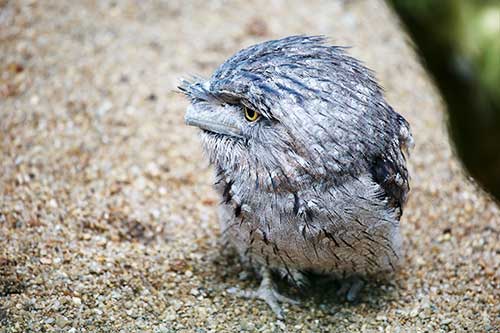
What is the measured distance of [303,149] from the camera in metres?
2.70

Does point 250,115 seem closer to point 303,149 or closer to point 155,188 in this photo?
point 303,149

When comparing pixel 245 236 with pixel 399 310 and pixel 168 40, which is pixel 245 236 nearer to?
pixel 399 310

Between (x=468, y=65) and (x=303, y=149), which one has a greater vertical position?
(x=468, y=65)

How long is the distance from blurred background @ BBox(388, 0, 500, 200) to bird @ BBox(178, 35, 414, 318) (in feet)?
7.68

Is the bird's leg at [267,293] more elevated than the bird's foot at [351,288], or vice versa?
the bird's foot at [351,288]

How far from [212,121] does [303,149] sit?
412 mm

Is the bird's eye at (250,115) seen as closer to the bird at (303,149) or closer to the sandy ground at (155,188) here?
the bird at (303,149)

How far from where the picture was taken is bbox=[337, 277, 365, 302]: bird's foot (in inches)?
132

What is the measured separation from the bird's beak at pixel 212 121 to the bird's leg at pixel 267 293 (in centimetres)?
81

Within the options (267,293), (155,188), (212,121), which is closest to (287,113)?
(212,121)

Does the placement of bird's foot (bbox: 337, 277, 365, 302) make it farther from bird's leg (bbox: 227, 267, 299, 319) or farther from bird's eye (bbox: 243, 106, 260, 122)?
bird's eye (bbox: 243, 106, 260, 122)

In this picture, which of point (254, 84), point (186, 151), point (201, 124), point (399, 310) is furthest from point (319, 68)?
point (186, 151)

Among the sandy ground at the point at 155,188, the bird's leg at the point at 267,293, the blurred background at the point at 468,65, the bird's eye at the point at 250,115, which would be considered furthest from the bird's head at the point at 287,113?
the blurred background at the point at 468,65

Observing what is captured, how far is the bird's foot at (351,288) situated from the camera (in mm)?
3355
